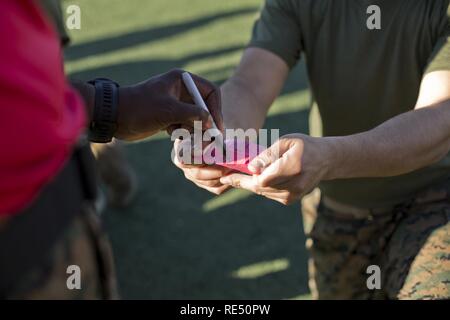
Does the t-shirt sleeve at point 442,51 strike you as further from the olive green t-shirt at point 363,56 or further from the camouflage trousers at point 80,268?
the camouflage trousers at point 80,268

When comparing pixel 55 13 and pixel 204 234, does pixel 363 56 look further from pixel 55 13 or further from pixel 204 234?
pixel 204 234

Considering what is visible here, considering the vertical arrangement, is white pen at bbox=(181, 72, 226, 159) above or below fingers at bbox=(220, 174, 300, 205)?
above

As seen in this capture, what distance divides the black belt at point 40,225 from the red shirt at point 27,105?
0.03 metres

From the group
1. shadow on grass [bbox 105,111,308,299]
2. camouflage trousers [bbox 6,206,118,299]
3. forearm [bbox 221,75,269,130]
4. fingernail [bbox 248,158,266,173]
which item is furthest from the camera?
shadow on grass [bbox 105,111,308,299]

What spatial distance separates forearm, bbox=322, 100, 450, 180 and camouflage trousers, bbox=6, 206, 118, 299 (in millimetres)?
715

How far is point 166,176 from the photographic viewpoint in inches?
161

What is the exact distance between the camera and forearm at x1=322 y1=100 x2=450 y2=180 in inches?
77.1

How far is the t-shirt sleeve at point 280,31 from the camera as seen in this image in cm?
235

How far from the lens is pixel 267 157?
1846 mm

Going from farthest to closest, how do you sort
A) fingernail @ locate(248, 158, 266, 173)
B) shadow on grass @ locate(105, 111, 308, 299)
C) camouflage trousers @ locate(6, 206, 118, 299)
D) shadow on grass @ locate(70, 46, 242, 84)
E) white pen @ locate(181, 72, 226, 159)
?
shadow on grass @ locate(70, 46, 242, 84), shadow on grass @ locate(105, 111, 308, 299), white pen @ locate(181, 72, 226, 159), fingernail @ locate(248, 158, 266, 173), camouflage trousers @ locate(6, 206, 118, 299)

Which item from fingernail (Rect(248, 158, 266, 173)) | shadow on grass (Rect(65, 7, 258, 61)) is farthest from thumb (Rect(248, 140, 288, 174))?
shadow on grass (Rect(65, 7, 258, 61))

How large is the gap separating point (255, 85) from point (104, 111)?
2.16 ft

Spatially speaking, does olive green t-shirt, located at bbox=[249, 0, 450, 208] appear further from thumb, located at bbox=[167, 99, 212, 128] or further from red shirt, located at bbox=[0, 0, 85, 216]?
red shirt, located at bbox=[0, 0, 85, 216]

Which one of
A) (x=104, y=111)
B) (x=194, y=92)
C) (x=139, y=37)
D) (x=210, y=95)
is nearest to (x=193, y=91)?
(x=194, y=92)
